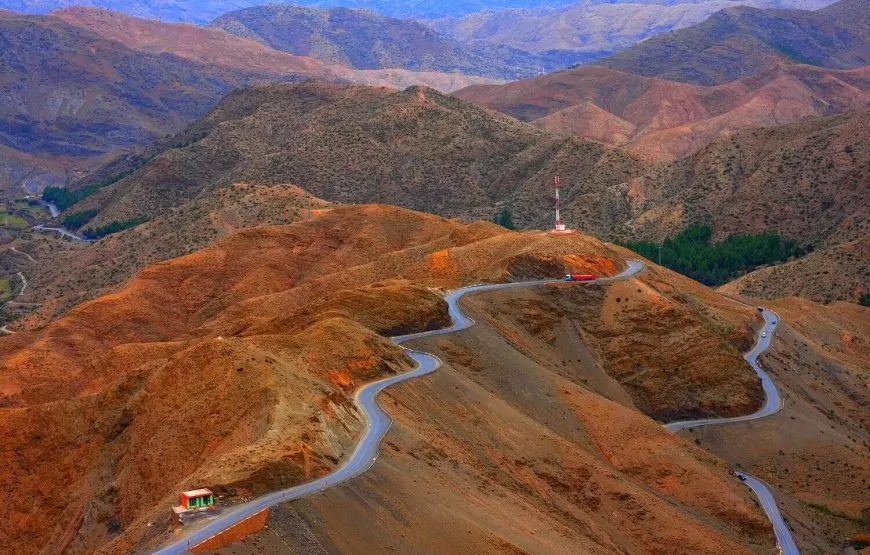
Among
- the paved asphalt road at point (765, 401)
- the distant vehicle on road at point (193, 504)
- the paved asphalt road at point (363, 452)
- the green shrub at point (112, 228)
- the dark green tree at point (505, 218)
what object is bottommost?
the green shrub at point (112, 228)

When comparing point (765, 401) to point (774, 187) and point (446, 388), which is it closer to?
point (446, 388)

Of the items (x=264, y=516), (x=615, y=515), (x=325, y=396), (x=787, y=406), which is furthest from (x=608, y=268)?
(x=264, y=516)

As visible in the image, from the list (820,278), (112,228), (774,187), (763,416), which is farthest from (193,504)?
(112,228)

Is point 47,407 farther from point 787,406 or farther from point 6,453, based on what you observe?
point 787,406

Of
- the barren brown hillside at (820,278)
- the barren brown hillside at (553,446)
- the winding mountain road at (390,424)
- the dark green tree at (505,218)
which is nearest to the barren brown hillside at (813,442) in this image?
the winding mountain road at (390,424)

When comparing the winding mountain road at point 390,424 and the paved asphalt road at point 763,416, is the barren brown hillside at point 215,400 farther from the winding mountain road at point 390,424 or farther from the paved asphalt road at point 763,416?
the paved asphalt road at point 763,416
